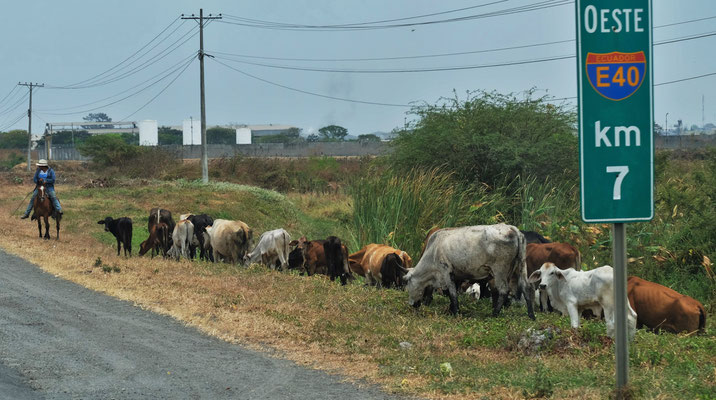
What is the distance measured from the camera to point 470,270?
13.1m

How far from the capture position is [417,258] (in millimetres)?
20062

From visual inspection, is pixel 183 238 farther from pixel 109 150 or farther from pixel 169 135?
pixel 169 135

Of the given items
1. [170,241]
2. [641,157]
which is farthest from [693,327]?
[170,241]

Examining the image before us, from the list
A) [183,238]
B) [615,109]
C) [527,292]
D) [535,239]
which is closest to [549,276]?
[527,292]

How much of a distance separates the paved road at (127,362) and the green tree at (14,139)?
414 ft

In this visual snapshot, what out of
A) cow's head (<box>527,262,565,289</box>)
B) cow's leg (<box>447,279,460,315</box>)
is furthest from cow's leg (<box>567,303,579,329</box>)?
cow's leg (<box>447,279,460,315</box>)

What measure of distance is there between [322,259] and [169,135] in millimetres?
112142

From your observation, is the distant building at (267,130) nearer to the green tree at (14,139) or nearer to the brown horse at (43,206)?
the green tree at (14,139)

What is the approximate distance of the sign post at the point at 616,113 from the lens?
A: 6.12 m

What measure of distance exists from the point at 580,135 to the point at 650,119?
0.54m

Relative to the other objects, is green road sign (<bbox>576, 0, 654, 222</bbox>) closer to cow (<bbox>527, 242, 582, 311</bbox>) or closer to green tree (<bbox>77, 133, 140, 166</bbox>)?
cow (<bbox>527, 242, 582, 311</bbox>)

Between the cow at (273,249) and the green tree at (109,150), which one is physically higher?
the green tree at (109,150)

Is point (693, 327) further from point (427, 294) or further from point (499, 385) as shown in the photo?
point (499, 385)

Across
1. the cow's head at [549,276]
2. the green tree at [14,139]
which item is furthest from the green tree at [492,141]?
the green tree at [14,139]
